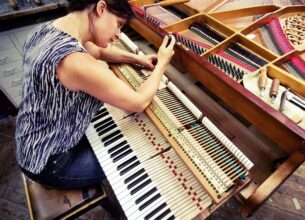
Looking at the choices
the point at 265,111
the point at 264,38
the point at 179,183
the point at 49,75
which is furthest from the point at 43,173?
the point at 264,38

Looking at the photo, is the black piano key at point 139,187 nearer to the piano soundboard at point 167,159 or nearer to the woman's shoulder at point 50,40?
the piano soundboard at point 167,159

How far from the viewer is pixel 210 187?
3.88 ft

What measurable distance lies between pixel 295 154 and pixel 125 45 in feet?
5.31

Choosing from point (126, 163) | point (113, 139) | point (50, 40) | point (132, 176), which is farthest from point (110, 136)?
point (50, 40)

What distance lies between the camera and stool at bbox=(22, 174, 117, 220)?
1551 millimetres

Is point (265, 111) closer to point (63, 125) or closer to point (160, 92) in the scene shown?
point (160, 92)

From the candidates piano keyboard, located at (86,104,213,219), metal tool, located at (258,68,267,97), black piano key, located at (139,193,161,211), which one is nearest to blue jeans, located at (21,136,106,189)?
piano keyboard, located at (86,104,213,219)

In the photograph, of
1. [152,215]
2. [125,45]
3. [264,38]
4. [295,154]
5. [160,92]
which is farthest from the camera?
[125,45]

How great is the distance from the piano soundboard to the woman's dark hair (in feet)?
1.78

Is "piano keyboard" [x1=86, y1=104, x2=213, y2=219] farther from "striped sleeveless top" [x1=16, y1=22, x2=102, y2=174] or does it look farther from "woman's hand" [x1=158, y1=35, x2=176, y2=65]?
"woman's hand" [x1=158, y1=35, x2=176, y2=65]

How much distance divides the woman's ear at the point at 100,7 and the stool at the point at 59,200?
120cm

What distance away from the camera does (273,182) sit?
3.81ft

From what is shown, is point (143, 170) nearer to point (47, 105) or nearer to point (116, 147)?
point (116, 147)

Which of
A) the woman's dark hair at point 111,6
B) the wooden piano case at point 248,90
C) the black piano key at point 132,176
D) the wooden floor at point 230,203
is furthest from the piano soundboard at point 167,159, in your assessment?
the wooden floor at point 230,203
